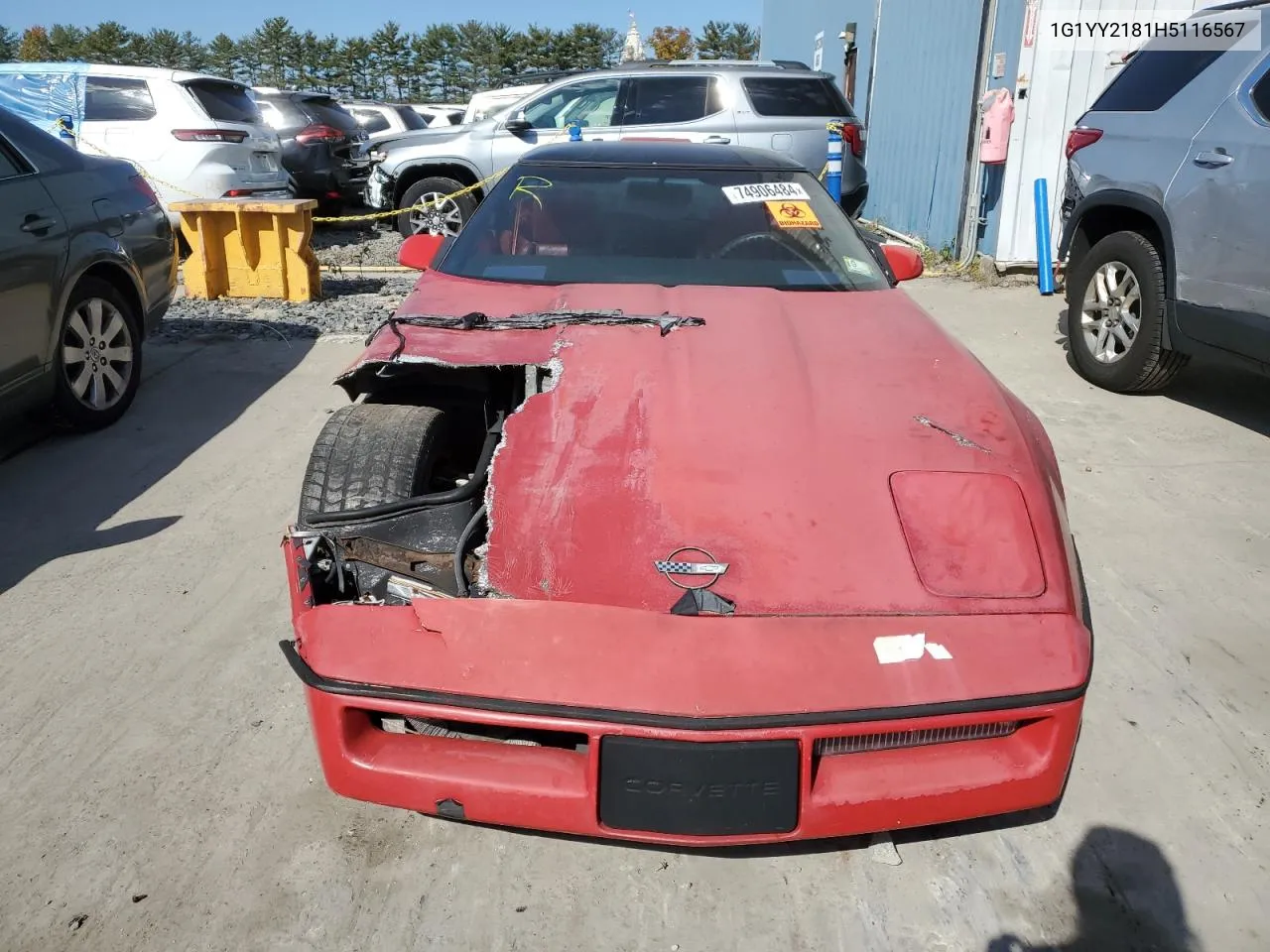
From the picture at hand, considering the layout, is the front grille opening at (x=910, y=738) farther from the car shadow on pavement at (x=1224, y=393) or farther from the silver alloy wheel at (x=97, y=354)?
the silver alloy wheel at (x=97, y=354)

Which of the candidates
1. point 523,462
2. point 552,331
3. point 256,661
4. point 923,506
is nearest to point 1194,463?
point 923,506

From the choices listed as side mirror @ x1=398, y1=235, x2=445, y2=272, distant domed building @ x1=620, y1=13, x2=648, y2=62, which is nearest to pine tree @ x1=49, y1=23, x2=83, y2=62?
distant domed building @ x1=620, y1=13, x2=648, y2=62

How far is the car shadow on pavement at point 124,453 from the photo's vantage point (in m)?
3.76

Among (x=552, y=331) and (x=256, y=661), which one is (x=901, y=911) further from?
(x=256, y=661)

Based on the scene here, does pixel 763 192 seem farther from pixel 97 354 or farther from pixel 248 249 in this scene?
pixel 248 249

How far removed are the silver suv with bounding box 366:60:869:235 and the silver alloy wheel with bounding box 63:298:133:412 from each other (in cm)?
482

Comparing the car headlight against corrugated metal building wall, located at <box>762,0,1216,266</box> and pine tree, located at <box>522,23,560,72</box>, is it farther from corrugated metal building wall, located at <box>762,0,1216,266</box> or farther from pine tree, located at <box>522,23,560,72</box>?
pine tree, located at <box>522,23,560,72</box>

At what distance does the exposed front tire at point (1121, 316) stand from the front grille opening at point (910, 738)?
12.6ft

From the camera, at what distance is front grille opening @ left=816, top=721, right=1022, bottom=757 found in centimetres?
192

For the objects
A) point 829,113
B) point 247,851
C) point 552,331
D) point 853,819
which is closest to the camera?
point 853,819

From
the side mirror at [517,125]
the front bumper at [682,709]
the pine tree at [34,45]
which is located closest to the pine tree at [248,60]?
the pine tree at [34,45]

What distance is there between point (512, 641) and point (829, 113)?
29.6ft

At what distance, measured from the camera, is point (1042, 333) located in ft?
22.2

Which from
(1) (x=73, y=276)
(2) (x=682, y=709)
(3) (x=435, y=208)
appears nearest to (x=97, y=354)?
(1) (x=73, y=276)
